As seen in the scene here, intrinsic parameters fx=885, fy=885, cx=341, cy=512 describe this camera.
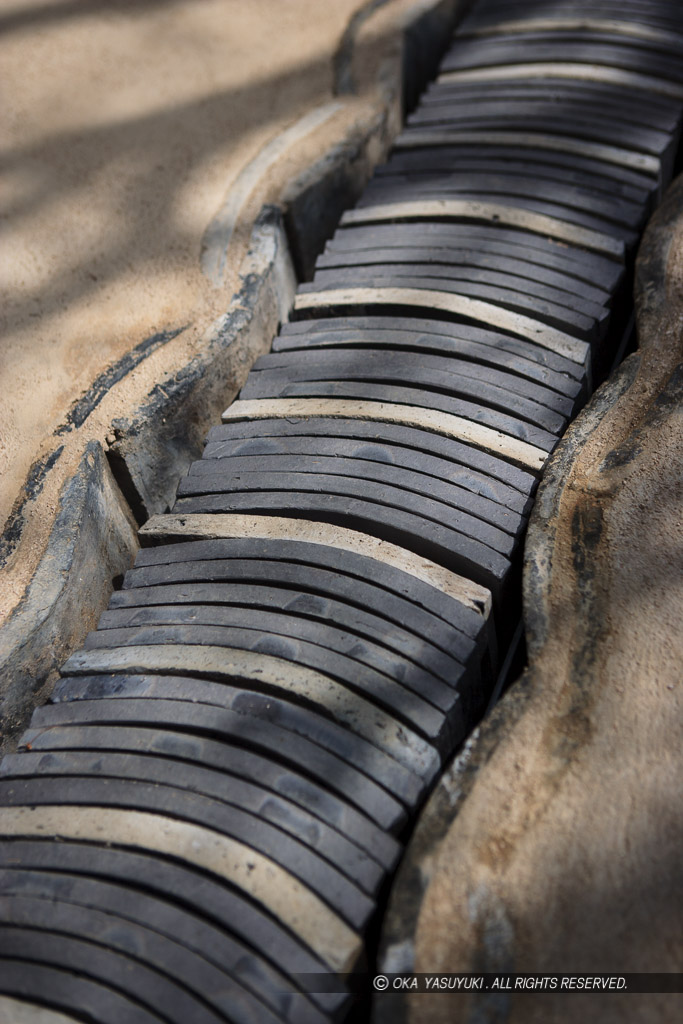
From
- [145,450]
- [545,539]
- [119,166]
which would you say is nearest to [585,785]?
[545,539]

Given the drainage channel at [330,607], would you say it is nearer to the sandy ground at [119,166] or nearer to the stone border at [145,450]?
the stone border at [145,450]

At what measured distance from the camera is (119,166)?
4.82 meters

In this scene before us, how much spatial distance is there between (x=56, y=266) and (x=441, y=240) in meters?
1.91

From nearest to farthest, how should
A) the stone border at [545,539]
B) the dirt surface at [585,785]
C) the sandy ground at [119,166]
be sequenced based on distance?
the dirt surface at [585,785]
the stone border at [545,539]
the sandy ground at [119,166]

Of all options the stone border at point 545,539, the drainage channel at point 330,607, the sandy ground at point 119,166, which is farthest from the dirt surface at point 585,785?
the sandy ground at point 119,166

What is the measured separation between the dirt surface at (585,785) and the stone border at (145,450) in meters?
1.58

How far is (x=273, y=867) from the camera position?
2.40 m

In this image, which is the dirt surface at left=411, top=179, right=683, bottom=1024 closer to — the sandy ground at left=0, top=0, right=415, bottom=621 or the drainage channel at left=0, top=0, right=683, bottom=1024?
the drainage channel at left=0, top=0, right=683, bottom=1024

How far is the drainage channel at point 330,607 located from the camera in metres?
2.34

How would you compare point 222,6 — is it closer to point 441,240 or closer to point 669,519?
point 441,240

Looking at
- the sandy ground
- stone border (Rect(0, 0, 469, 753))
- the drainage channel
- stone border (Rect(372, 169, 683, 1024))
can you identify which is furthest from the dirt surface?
the sandy ground

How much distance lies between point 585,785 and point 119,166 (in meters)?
4.04

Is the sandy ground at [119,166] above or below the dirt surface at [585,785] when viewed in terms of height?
above

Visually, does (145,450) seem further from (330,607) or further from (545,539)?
(545,539)
